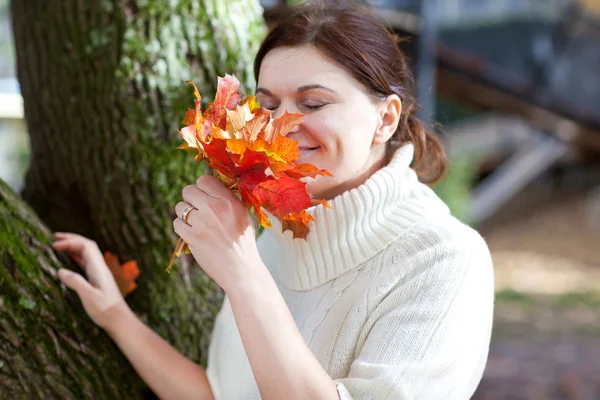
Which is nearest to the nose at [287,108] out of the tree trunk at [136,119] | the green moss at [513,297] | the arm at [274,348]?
the arm at [274,348]

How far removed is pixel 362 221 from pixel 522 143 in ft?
29.4

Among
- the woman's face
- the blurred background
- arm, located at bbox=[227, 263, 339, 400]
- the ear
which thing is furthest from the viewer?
the blurred background

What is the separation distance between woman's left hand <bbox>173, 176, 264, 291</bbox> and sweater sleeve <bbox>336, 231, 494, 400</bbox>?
0.29 m

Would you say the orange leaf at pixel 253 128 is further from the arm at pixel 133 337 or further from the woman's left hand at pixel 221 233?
the arm at pixel 133 337

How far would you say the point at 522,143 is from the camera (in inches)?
403

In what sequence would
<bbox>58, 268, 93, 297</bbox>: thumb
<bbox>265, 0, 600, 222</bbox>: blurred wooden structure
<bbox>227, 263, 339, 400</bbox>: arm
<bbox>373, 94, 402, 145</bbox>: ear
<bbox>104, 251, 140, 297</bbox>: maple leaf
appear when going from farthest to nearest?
<bbox>265, 0, 600, 222</bbox>: blurred wooden structure, <bbox>104, 251, 140, 297</bbox>: maple leaf, <bbox>58, 268, 93, 297</bbox>: thumb, <bbox>373, 94, 402, 145</bbox>: ear, <bbox>227, 263, 339, 400</bbox>: arm

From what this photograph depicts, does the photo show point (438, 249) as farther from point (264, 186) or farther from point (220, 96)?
point (220, 96)

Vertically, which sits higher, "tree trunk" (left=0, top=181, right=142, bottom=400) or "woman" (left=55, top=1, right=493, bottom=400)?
"woman" (left=55, top=1, right=493, bottom=400)

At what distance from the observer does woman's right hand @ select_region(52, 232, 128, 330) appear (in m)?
1.95

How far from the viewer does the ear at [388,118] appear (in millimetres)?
1785

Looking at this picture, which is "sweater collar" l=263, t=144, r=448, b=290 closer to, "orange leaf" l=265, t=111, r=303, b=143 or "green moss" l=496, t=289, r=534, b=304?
"orange leaf" l=265, t=111, r=303, b=143

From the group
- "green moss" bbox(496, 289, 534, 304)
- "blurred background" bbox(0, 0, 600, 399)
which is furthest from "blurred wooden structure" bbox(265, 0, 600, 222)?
"green moss" bbox(496, 289, 534, 304)

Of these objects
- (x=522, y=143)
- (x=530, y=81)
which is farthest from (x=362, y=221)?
(x=522, y=143)

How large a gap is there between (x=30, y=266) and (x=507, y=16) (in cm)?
963
